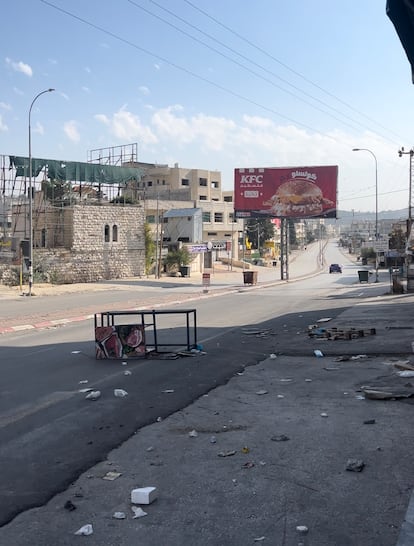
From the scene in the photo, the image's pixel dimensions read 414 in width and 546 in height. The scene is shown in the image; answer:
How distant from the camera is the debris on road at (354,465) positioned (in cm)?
541

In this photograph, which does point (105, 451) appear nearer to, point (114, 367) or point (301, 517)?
point (301, 517)

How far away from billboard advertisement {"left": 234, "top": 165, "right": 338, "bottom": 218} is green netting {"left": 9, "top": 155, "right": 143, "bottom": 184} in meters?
10.5

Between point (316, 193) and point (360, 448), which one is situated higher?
point (316, 193)

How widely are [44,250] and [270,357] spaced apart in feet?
116

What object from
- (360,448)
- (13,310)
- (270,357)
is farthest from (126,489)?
(13,310)

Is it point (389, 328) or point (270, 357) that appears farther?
point (389, 328)

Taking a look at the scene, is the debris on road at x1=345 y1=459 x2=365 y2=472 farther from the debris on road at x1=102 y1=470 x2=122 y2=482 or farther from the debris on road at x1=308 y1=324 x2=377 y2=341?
the debris on road at x1=308 y1=324 x2=377 y2=341

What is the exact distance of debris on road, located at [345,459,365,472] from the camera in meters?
5.41

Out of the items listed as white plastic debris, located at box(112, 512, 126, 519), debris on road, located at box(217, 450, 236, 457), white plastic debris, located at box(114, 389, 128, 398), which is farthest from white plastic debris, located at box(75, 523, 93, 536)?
white plastic debris, located at box(114, 389, 128, 398)

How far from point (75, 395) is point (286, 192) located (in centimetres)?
4235

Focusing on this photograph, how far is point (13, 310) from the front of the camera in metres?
25.4

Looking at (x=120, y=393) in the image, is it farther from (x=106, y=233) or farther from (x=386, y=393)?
(x=106, y=233)

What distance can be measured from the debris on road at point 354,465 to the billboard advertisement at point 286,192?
4420 centimetres

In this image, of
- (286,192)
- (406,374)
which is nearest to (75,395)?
(406,374)
